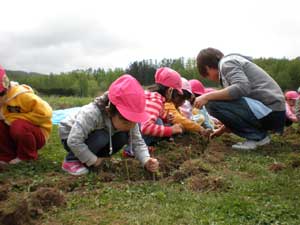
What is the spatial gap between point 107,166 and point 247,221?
5.15 ft

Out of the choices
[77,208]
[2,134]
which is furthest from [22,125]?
[77,208]

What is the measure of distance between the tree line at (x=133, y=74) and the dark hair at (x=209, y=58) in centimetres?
1039

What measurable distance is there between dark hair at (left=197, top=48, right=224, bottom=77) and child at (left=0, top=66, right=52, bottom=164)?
1.94 m

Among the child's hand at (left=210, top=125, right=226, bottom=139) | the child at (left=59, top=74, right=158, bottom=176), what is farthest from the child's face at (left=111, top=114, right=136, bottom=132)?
the child's hand at (left=210, top=125, right=226, bottom=139)

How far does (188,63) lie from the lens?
35.4 m

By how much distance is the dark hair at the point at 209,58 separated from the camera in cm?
502

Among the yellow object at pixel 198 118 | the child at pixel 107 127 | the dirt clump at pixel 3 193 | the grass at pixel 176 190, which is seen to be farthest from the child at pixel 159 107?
the dirt clump at pixel 3 193

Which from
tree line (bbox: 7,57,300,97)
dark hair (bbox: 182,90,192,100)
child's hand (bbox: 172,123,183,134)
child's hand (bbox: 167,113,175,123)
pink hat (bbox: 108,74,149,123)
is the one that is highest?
pink hat (bbox: 108,74,149,123)

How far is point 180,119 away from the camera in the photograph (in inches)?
201

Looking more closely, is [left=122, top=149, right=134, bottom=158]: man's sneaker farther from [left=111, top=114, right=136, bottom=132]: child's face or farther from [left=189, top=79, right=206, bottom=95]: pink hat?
[left=189, top=79, right=206, bottom=95]: pink hat

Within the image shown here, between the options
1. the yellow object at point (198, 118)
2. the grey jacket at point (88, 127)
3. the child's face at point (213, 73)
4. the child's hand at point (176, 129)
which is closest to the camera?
the grey jacket at point (88, 127)

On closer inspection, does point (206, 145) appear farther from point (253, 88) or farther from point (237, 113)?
point (253, 88)

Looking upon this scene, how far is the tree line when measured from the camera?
2067 cm

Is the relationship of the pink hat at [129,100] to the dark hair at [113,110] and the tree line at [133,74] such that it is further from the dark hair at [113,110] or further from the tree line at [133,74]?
the tree line at [133,74]
